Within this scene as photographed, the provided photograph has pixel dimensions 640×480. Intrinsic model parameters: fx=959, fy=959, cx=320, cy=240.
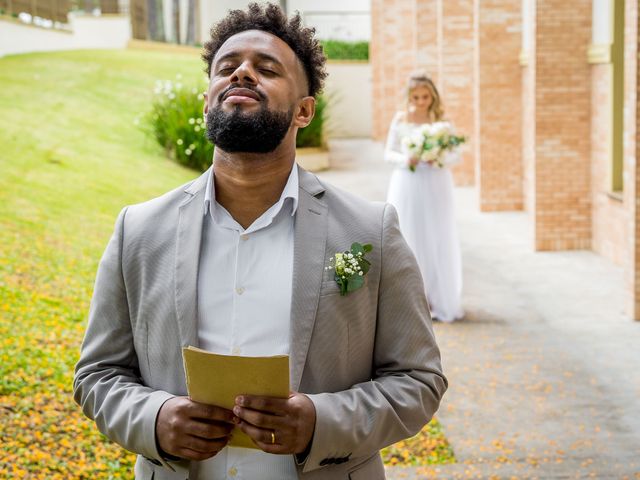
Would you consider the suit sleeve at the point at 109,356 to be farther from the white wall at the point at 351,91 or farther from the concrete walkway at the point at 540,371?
the white wall at the point at 351,91

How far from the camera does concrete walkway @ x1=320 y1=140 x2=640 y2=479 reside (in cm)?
651

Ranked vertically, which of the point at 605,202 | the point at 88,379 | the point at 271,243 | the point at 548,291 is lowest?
the point at 548,291

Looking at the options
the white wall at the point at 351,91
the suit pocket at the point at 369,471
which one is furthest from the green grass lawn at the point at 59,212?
the white wall at the point at 351,91

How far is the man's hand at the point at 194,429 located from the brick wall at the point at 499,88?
1571cm

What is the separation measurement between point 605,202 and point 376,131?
2175 cm

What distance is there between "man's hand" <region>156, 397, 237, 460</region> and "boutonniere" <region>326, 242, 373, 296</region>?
0.49 meters

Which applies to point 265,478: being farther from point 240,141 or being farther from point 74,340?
point 74,340

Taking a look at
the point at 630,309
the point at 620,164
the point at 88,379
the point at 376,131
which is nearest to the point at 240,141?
the point at 88,379

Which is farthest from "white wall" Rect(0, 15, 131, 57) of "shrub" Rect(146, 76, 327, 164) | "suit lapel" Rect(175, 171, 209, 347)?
"suit lapel" Rect(175, 171, 209, 347)

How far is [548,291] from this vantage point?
11773 mm

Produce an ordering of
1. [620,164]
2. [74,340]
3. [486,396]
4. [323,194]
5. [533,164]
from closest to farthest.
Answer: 1. [323,194]
2. [486,396]
3. [74,340]
4. [620,164]
5. [533,164]

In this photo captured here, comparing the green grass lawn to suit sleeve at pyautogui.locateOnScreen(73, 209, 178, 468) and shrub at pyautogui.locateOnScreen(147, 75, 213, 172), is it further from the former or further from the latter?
suit sleeve at pyautogui.locateOnScreen(73, 209, 178, 468)

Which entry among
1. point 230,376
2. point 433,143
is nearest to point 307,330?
point 230,376

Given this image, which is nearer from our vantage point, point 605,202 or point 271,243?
point 271,243
